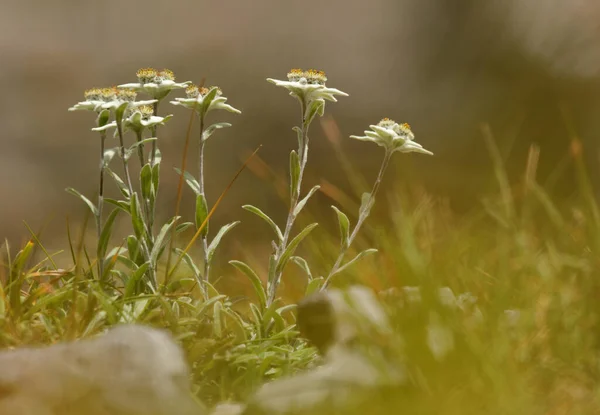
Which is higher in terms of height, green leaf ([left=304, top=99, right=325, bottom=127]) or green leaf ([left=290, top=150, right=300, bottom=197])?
green leaf ([left=304, top=99, right=325, bottom=127])

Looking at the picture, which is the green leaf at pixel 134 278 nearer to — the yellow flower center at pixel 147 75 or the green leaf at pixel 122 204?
the green leaf at pixel 122 204

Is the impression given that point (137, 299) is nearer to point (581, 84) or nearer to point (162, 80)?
point (162, 80)

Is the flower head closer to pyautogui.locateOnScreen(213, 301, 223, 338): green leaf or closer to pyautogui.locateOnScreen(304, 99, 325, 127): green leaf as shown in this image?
pyautogui.locateOnScreen(304, 99, 325, 127): green leaf

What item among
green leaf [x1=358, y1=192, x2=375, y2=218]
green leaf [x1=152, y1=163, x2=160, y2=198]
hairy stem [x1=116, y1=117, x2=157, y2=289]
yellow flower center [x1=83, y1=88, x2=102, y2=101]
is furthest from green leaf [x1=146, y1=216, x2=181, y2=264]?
green leaf [x1=358, y1=192, x2=375, y2=218]

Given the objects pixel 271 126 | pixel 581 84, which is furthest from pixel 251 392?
pixel 581 84

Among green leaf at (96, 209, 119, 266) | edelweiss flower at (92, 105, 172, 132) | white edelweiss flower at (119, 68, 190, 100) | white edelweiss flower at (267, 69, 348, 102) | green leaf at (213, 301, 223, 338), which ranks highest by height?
white edelweiss flower at (267, 69, 348, 102)

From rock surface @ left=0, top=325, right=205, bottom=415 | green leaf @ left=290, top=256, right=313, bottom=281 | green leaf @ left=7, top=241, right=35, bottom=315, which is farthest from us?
green leaf @ left=290, top=256, right=313, bottom=281

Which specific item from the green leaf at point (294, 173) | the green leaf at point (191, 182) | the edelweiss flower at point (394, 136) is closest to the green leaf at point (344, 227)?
the green leaf at point (294, 173)

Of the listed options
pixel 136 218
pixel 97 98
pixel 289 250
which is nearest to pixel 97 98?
pixel 97 98
